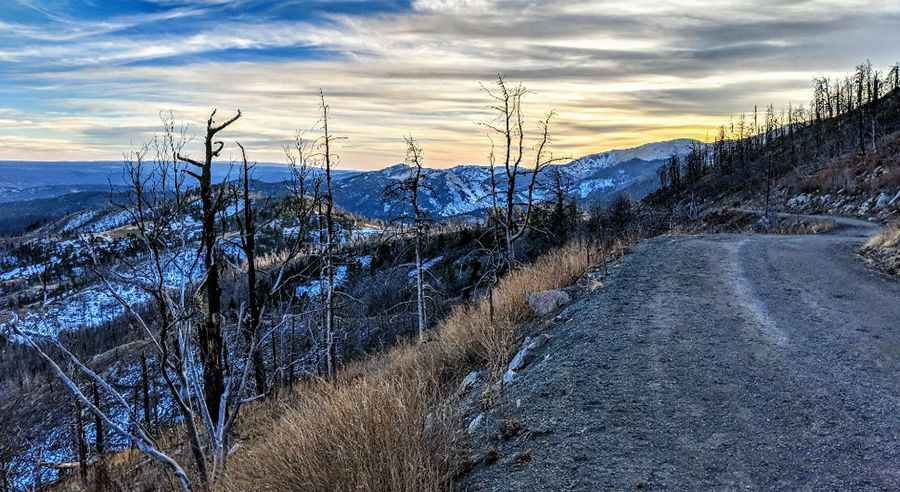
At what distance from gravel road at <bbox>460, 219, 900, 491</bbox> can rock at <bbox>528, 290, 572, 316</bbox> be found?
41 centimetres

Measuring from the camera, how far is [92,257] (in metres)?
6.11

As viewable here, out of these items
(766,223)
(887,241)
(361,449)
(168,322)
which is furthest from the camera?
(766,223)

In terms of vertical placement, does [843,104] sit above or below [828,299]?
above

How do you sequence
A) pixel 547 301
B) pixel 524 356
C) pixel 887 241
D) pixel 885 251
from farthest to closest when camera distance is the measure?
1. pixel 887 241
2. pixel 885 251
3. pixel 547 301
4. pixel 524 356

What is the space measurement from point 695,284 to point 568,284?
260cm

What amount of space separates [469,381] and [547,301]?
353 centimetres

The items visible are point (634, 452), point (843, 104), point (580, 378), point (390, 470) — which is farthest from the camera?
point (843, 104)

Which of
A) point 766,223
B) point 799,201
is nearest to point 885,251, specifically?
point 766,223

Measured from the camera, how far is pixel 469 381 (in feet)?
21.7

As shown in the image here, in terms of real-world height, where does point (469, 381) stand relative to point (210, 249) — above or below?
below

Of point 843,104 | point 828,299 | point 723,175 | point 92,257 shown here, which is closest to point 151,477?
point 92,257

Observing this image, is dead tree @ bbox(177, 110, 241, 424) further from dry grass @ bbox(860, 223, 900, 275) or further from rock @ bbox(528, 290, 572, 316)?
dry grass @ bbox(860, 223, 900, 275)

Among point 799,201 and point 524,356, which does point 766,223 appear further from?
point 524,356

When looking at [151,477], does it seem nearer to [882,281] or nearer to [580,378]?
[580,378]
